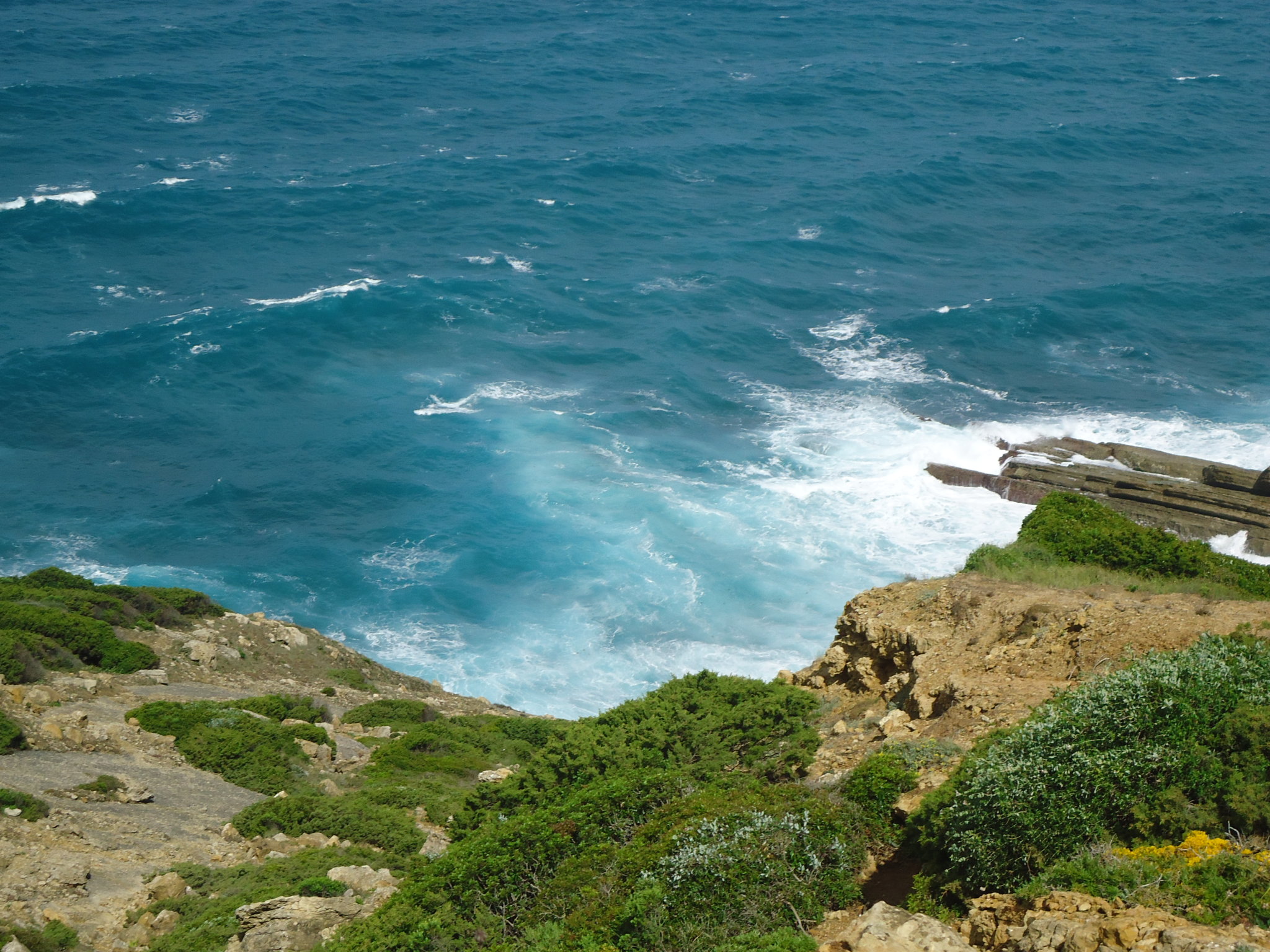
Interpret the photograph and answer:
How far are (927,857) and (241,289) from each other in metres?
57.1

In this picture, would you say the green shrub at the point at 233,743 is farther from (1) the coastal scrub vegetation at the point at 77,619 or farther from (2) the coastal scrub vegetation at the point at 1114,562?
(2) the coastal scrub vegetation at the point at 1114,562

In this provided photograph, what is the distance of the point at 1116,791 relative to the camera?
43.5 feet

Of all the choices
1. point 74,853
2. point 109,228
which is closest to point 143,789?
point 74,853

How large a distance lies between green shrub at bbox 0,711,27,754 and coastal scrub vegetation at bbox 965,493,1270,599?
2187 cm

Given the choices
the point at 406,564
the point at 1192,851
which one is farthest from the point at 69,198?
the point at 1192,851

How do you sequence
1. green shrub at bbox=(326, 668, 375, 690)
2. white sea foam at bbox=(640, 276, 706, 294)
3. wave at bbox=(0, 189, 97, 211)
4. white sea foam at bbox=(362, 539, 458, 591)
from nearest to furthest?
green shrub at bbox=(326, 668, 375, 690) → white sea foam at bbox=(362, 539, 458, 591) → white sea foam at bbox=(640, 276, 706, 294) → wave at bbox=(0, 189, 97, 211)

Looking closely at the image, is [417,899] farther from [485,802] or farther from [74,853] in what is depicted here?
[74,853]

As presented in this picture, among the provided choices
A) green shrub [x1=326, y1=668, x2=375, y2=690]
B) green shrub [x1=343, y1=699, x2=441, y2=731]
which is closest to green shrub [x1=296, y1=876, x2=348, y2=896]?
green shrub [x1=343, y1=699, x2=441, y2=731]

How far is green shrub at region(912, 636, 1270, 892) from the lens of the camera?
42.5ft

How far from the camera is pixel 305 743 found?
26891 millimetres

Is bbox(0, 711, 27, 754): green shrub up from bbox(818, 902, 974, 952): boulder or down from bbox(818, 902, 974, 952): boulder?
down

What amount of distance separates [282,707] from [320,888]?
11.3 meters

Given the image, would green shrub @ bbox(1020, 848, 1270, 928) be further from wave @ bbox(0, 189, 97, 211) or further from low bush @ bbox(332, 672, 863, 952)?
wave @ bbox(0, 189, 97, 211)

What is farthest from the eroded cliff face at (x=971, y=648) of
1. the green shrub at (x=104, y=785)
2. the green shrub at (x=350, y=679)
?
the green shrub at (x=350, y=679)
